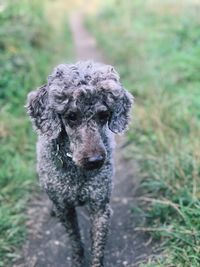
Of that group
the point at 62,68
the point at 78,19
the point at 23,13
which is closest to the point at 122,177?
the point at 62,68

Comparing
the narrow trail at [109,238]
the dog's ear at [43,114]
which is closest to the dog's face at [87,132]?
the dog's ear at [43,114]

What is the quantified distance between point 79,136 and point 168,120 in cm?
276

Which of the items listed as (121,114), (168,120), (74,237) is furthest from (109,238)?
(168,120)

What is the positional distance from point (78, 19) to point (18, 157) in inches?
659

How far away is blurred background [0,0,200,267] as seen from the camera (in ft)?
12.8

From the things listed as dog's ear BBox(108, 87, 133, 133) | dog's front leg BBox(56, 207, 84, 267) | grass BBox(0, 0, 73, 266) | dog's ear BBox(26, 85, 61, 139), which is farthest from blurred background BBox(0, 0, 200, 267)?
dog's ear BBox(26, 85, 61, 139)

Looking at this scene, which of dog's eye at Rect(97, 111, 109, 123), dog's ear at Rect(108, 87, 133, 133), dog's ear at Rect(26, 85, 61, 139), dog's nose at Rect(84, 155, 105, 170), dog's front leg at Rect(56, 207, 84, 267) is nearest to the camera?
dog's nose at Rect(84, 155, 105, 170)

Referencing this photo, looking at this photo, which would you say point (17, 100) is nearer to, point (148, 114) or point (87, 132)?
point (148, 114)

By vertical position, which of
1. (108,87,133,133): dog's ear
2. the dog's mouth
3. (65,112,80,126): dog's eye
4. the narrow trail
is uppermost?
(65,112,80,126): dog's eye

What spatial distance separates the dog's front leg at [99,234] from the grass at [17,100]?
84 centimetres

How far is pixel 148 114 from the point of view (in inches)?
229

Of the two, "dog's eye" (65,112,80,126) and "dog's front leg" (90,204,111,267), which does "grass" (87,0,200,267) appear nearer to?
"dog's front leg" (90,204,111,267)

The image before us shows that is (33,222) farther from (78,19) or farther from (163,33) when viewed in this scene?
(78,19)

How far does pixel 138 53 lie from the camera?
29.7 feet
